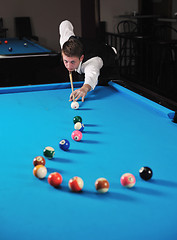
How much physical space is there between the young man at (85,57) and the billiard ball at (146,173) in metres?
1.12

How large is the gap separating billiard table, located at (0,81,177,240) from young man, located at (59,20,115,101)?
293 mm

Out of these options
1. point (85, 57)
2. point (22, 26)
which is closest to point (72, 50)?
point (85, 57)

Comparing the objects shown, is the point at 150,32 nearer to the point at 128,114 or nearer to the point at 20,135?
the point at 128,114

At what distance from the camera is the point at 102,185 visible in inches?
38.3

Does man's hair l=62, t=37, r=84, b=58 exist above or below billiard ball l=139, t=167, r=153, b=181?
above

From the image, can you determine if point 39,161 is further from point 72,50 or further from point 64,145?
point 72,50

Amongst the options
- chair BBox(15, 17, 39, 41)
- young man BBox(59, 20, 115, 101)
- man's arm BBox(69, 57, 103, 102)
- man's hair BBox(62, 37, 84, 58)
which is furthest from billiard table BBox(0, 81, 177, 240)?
chair BBox(15, 17, 39, 41)

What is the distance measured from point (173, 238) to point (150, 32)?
678 centimetres

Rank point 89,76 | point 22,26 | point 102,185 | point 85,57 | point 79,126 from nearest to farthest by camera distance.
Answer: point 102,185 → point 79,126 → point 89,76 → point 85,57 → point 22,26

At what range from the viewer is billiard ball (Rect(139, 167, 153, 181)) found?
1.04m

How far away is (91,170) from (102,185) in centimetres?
16

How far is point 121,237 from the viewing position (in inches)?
30.6

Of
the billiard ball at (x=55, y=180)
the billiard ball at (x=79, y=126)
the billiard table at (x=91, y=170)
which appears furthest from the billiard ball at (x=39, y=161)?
the billiard ball at (x=79, y=126)

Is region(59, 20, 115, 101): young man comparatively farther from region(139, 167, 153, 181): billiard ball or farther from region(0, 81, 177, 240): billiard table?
region(139, 167, 153, 181): billiard ball
